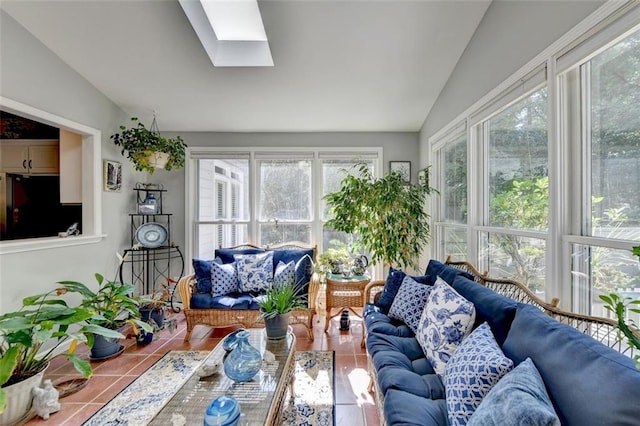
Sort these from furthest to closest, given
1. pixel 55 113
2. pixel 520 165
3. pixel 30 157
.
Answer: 1. pixel 30 157
2. pixel 55 113
3. pixel 520 165

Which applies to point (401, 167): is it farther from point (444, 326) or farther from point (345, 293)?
point (444, 326)

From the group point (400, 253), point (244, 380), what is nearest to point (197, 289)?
point (244, 380)

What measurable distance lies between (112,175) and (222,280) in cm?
188

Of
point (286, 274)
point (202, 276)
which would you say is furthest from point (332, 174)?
point (202, 276)

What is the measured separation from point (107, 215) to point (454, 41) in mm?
4070

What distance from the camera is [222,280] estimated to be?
3002 millimetres

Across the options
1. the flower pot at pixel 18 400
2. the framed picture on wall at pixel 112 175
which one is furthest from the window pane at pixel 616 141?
the framed picture on wall at pixel 112 175

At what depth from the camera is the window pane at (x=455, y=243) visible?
9.21 ft

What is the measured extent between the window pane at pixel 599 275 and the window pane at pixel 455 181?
1.30 metres

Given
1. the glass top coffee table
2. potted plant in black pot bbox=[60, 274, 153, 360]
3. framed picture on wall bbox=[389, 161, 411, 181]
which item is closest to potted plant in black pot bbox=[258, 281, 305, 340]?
the glass top coffee table

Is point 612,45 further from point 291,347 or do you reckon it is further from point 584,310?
point 291,347

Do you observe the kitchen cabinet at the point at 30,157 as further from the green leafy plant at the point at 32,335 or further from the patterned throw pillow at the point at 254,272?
the patterned throw pillow at the point at 254,272

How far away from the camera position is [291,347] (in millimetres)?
1873

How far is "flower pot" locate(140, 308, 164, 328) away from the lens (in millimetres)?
2904
